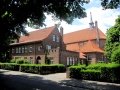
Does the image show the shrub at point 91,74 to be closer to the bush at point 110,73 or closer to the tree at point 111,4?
A: the bush at point 110,73

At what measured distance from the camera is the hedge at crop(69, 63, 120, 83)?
24.3 m

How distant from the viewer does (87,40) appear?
61031mm

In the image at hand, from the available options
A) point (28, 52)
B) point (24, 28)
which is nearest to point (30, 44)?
point (28, 52)

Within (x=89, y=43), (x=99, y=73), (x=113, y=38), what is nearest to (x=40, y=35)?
(x=89, y=43)

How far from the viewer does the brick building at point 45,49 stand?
46500mm

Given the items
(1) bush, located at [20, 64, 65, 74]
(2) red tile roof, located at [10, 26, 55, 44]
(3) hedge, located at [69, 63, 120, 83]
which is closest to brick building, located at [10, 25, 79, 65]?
(2) red tile roof, located at [10, 26, 55, 44]

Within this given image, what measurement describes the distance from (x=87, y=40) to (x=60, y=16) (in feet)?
137

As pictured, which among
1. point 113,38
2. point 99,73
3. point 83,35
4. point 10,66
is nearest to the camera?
point 99,73

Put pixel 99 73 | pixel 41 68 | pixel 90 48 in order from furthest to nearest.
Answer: pixel 90 48 → pixel 41 68 → pixel 99 73

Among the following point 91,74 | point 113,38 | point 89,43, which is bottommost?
point 91,74

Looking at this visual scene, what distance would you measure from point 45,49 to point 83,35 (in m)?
17.5

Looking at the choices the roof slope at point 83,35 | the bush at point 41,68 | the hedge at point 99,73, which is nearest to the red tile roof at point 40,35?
the roof slope at point 83,35

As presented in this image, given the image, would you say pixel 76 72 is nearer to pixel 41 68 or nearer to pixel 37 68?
pixel 41 68

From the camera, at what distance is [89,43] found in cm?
5975
